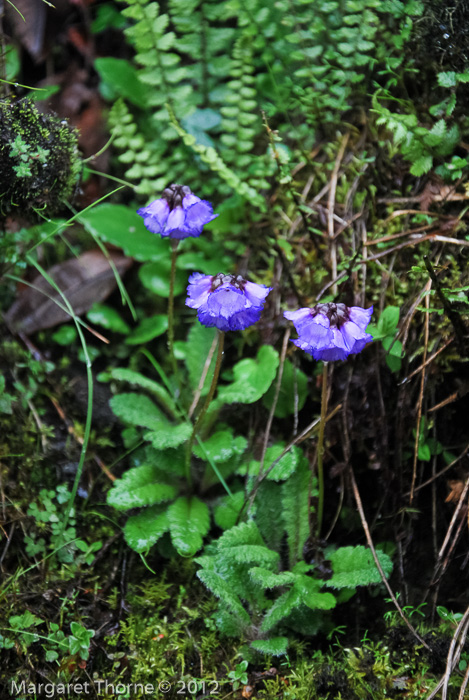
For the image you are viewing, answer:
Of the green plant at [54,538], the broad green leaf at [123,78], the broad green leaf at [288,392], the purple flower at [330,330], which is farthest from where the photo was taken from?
the broad green leaf at [123,78]

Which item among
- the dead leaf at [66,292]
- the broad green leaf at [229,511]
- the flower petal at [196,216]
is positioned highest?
the flower petal at [196,216]

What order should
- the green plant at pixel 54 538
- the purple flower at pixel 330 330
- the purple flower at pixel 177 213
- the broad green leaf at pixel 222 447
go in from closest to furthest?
the purple flower at pixel 330 330
the purple flower at pixel 177 213
the green plant at pixel 54 538
the broad green leaf at pixel 222 447

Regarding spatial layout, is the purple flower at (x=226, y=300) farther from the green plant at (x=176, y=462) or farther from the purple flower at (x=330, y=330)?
the green plant at (x=176, y=462)

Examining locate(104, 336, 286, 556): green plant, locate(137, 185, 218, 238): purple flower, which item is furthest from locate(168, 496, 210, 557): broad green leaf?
locate(137, 185, 218, 238): purple flower

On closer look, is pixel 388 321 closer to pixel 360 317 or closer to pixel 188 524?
pixel 360 317

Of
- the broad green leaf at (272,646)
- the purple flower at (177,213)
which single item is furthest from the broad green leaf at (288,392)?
the broad green leaf at (272,646)

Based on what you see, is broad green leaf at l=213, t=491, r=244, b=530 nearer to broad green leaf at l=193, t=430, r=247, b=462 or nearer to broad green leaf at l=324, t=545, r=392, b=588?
broad green leaf at l=193, t=430, r=247, b=462

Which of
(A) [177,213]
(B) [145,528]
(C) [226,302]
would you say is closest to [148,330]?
(A) [177,213]

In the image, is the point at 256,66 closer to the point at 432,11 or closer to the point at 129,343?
the point at 432,11
